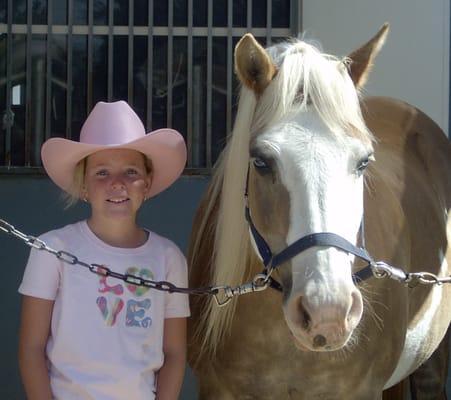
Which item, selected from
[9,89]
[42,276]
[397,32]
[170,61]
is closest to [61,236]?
[42,276]

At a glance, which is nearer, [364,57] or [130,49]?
[364,57]

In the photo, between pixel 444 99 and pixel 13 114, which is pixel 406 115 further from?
pixel 13 114

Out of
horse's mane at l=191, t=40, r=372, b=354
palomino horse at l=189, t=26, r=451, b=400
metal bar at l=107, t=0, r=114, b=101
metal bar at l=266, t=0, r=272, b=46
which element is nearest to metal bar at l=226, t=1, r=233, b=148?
metal bar at l=266, t=0, r=272, b=46

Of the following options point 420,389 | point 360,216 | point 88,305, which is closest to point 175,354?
point 88,305

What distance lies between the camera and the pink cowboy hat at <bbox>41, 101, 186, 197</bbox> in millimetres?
2322

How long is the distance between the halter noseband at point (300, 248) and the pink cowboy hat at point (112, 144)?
25 cm

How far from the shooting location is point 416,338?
125 inches

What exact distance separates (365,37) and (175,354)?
102 inches

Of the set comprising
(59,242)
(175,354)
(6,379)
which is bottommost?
(6,379)

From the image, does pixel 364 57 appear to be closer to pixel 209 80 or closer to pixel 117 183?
pixel 117 183

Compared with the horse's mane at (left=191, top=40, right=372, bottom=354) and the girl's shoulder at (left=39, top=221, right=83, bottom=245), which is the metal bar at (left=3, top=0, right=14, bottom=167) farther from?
the girl's shoulder at (left=39, top=221, right=83, bottom=245)

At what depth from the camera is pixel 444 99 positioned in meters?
4.42

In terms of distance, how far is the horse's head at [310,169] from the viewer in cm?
195

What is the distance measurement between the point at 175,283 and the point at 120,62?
2426 mm
